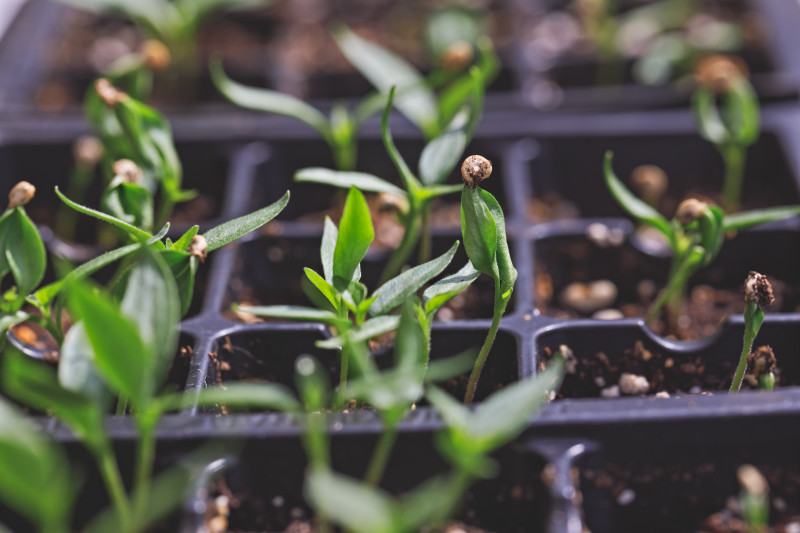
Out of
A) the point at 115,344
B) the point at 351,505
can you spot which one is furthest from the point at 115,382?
the point at 351,505

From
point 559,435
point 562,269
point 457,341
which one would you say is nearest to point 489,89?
point 562,269

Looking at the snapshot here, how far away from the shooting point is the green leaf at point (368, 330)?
559 mm

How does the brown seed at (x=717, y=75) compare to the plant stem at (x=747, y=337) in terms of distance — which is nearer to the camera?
the plant stem at (x=747, y=337)

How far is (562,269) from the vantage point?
3.09 feet

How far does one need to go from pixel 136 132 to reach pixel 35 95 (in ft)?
1.73

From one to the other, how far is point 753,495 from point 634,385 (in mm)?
147

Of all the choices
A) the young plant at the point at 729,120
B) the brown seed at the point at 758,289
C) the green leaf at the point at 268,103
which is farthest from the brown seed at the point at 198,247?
the young plant at the point at 729,120

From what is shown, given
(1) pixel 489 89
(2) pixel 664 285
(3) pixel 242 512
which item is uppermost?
(1) pixel 489 89

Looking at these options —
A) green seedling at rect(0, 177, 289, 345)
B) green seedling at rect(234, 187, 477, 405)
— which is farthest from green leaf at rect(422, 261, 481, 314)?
green seedling at rect(0, 177, 289, 345)

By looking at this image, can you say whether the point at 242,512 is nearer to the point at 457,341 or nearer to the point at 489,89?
the point at 457,341

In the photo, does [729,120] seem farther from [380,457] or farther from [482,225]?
[380,457]

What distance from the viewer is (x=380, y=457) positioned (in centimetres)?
54

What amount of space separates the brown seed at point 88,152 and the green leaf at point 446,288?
1.80ft

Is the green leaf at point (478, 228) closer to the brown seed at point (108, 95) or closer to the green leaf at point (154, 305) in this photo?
the green leaf at point (154, 305)
